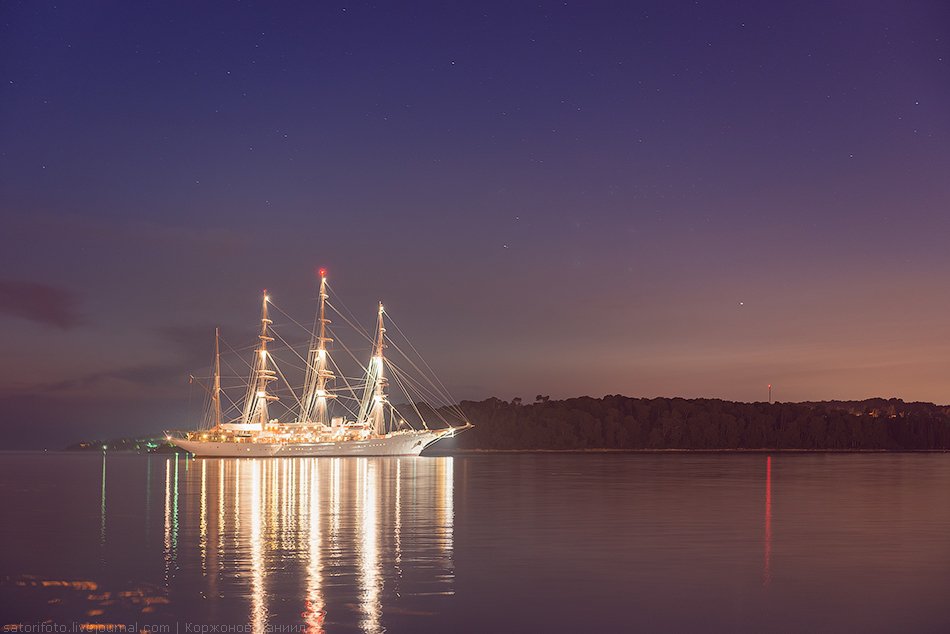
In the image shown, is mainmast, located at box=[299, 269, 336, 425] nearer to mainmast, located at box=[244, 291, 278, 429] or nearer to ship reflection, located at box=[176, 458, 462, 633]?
mainmast, located at box=[244, 291, 278, 429]

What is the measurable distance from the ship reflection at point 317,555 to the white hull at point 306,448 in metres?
130

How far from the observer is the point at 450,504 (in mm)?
50562

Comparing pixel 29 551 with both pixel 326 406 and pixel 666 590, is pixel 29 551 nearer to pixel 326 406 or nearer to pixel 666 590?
pixel 666 590

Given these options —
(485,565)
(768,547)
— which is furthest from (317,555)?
(768,547)

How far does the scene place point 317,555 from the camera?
28406 millimetres

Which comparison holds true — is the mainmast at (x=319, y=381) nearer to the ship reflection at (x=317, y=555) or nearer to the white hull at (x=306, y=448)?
the white hull at (x=306, y=448)

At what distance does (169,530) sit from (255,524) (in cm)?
335

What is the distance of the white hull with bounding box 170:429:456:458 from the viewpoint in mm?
182000

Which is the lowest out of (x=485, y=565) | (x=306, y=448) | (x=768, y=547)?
(x=306, y=448)

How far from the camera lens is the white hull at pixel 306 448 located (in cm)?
18200

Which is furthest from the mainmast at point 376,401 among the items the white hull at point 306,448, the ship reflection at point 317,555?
the ship reflection at point 317,555

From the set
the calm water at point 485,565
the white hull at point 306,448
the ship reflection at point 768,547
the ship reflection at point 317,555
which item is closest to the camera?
the calm water at point 485,565

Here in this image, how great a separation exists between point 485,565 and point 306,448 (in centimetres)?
16214

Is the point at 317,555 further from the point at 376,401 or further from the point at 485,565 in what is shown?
the point at 376,401
